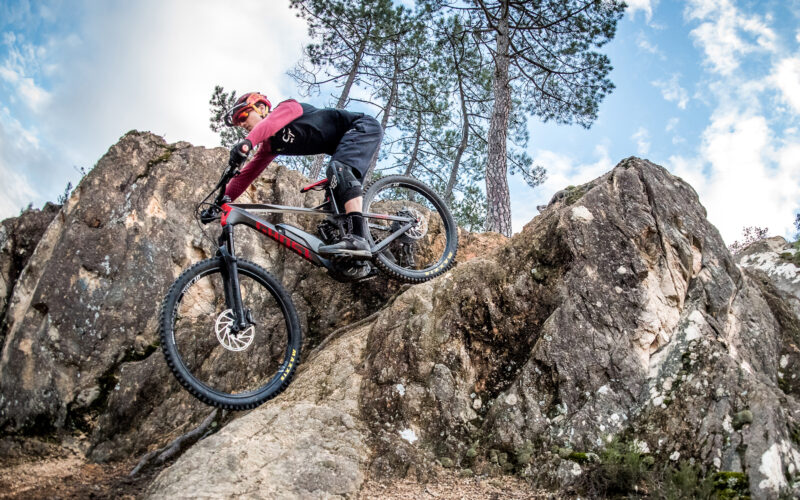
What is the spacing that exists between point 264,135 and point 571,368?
113 inches

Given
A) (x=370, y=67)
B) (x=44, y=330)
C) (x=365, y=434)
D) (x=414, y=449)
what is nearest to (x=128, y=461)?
(x=44, y=330)

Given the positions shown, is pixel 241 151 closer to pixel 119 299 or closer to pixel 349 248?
pixel 349 248

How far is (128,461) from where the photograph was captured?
4.04 meters

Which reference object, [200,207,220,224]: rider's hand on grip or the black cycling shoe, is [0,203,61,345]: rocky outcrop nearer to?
[200,207,220,224]: rider's hand on grip

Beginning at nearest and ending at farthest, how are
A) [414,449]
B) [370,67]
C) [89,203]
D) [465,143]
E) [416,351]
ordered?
[414,449] → [416,351] → [89,203] → [370,67] → [465,143]

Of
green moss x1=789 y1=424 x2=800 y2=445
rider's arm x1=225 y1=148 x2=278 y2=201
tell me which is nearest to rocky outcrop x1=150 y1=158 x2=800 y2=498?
green moss x1=789 y1=424 x2=800 y2=445

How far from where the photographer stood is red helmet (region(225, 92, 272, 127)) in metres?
4.29

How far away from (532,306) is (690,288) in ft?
4.36

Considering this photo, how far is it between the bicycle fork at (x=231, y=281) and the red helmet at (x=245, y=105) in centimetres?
103

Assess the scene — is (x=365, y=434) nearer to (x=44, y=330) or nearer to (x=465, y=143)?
(x=44, y=330)

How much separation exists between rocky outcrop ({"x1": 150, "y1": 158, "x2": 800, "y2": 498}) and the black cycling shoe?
562mm

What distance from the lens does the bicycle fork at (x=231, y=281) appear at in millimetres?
3662

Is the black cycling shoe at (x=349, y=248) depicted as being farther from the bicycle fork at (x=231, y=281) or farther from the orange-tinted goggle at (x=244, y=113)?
the orange-tinted goggle at (x=244, y=113)

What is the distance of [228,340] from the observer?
4387mm
